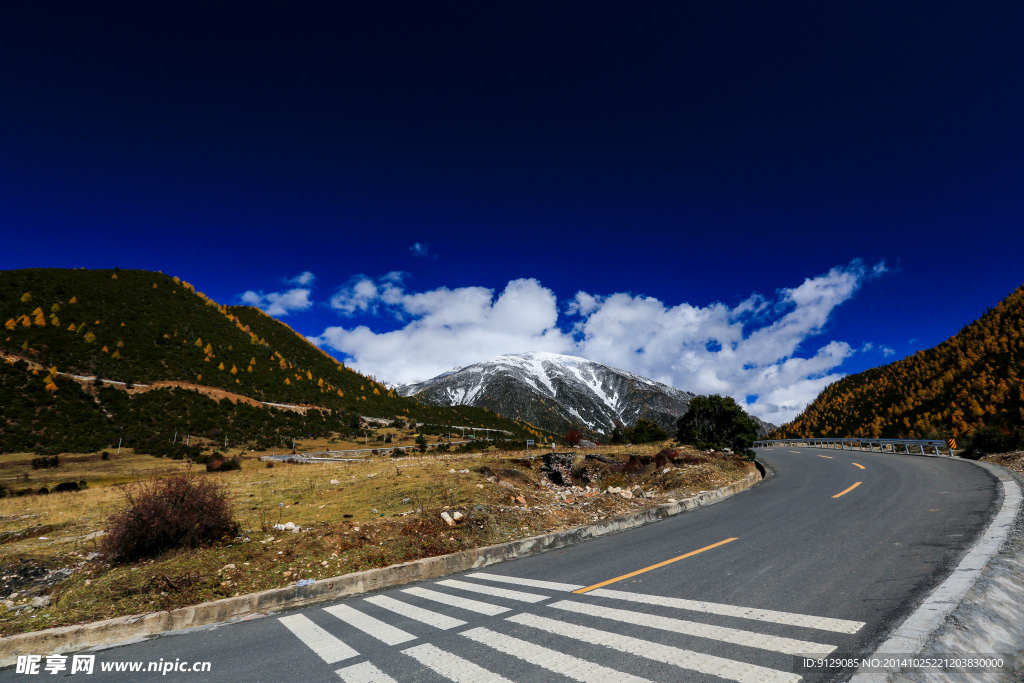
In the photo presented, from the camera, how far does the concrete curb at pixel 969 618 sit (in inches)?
139

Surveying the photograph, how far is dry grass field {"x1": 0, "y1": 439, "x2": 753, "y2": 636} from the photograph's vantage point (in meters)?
6.82

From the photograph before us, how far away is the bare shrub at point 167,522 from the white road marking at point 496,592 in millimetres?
5950

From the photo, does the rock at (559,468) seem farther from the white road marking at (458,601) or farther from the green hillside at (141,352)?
the green hillside at (141,352)

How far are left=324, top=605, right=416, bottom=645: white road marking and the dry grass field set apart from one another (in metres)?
1.58

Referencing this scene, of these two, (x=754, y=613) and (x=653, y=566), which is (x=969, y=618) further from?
(x=653, y=566)

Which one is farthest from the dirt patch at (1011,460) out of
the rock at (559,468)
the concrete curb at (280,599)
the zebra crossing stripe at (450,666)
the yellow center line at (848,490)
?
the zebra crossing stripe at (450,666)

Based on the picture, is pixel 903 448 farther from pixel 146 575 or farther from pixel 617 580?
pixel 146 575

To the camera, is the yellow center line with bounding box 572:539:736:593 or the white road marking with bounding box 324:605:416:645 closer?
the white road marking with bounding box 324:605:416:645

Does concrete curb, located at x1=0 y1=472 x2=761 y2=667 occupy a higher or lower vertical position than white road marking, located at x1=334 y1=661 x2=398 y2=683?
lower

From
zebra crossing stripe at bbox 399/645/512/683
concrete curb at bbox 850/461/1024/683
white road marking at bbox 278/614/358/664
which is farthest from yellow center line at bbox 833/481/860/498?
white road marking at bbox 278/614/358/664

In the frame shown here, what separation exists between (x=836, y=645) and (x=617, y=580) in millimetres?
3214

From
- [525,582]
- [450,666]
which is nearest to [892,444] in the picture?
[525,582]

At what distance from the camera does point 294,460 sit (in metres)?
36.4

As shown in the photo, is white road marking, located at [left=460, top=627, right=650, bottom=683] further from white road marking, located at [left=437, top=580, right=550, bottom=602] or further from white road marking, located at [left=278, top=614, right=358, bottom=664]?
white road marking, located at [left=278, top=614, right=358, bottom=664]
